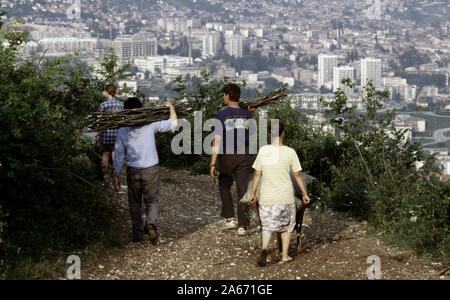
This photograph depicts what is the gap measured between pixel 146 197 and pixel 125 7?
579 ft

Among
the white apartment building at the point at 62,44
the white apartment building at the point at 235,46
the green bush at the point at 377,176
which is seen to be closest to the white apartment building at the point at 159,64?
the white apartment building at the point at 62,44

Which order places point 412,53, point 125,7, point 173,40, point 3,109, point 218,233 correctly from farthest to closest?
point 125,7, point 173,40, point 412,53, point 218,233, point 3,109

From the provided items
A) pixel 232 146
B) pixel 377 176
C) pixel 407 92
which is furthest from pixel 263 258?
pixel 407 92

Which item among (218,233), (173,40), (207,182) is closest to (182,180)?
(207,182)

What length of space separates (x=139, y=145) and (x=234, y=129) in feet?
2.98

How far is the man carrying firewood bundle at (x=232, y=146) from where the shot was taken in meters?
6.35

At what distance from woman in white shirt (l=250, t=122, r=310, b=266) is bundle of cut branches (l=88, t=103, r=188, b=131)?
1.15 meters

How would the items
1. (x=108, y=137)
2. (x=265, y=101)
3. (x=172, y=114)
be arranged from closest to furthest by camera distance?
(x=172, y=114), (x=265, y=101), (x=108, y=137)

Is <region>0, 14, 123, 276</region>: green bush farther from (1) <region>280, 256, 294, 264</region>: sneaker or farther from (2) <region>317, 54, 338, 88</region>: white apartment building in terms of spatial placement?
(2) <region>317, 54, 338, 88</region>: white apartment building

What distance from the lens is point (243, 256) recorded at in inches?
235

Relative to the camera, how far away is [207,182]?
394 inches

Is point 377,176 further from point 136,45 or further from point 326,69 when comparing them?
point 136,45

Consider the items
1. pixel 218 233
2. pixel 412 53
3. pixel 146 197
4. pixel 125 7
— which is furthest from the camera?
pixel 125 7

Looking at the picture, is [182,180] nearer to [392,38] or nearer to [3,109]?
[3,109]
